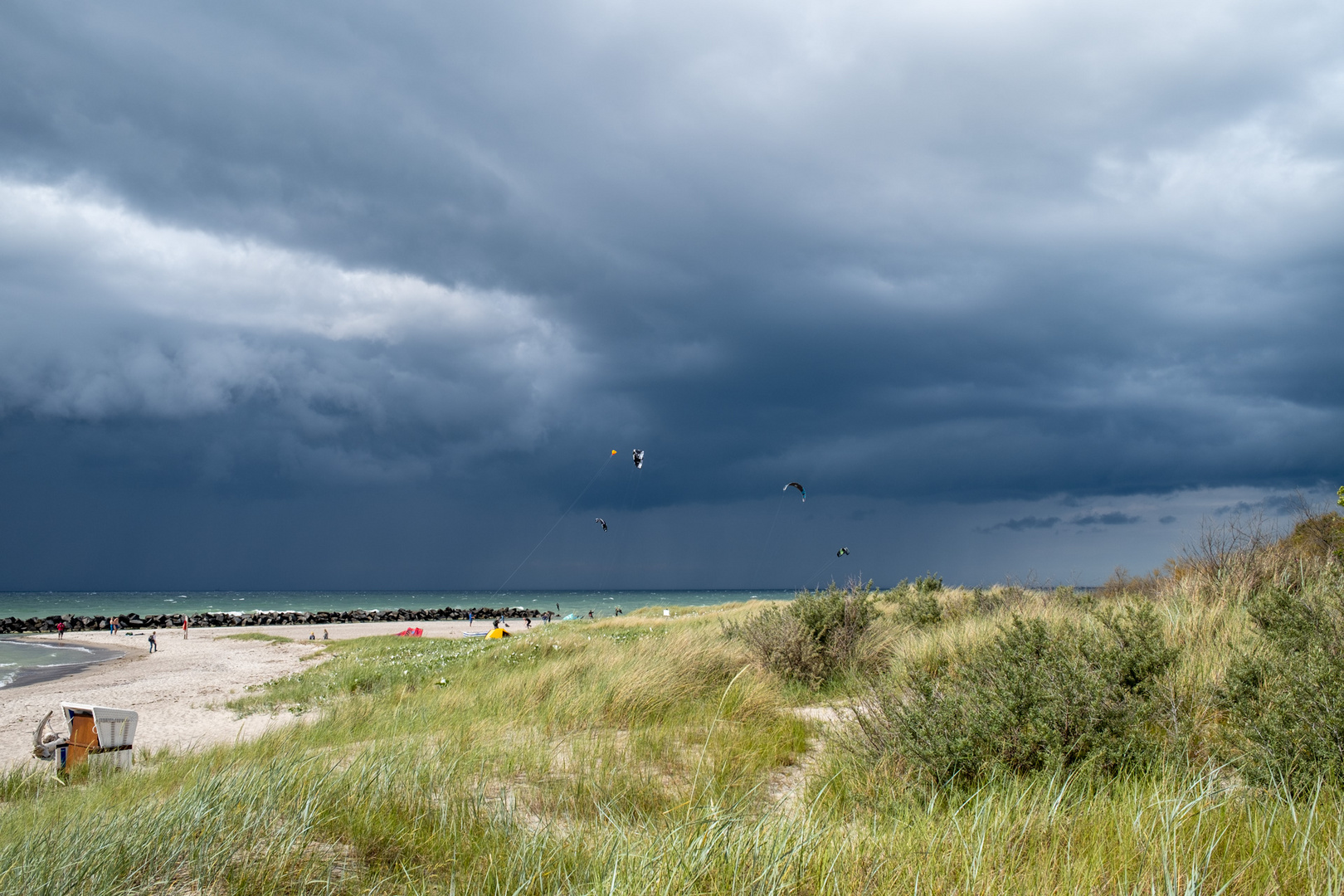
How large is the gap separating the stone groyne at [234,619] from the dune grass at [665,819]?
6520 cm

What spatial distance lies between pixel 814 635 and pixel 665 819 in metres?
7.96

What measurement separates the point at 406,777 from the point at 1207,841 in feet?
15.1

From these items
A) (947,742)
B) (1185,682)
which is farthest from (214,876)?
(1185,682)

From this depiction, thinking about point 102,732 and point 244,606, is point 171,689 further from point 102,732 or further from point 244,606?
point 244,606

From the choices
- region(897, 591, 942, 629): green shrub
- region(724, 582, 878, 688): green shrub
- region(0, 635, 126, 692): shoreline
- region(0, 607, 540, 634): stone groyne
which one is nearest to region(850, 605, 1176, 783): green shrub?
region(724, 582, 878, 688): green shrub

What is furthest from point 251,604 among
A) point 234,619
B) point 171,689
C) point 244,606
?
point 171,689

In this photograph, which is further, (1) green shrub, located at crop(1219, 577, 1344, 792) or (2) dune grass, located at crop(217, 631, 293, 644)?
(2) dune grass, located at crop(217, 631, 293, 644)

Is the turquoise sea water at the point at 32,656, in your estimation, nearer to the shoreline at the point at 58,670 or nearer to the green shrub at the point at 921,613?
the shoreline at the point at 58,670

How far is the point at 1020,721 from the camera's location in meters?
5.15

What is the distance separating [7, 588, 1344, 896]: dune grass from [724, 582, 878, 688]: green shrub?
3.24 meters

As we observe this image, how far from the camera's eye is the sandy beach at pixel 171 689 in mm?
14289

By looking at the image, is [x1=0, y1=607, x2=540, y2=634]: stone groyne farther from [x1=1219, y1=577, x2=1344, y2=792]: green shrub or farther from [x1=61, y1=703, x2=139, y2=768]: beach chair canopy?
[x1=1219, y1=577, x2=1344, y2=792]: green shrub

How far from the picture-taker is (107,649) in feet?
135

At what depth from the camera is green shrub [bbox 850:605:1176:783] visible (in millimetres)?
4863
